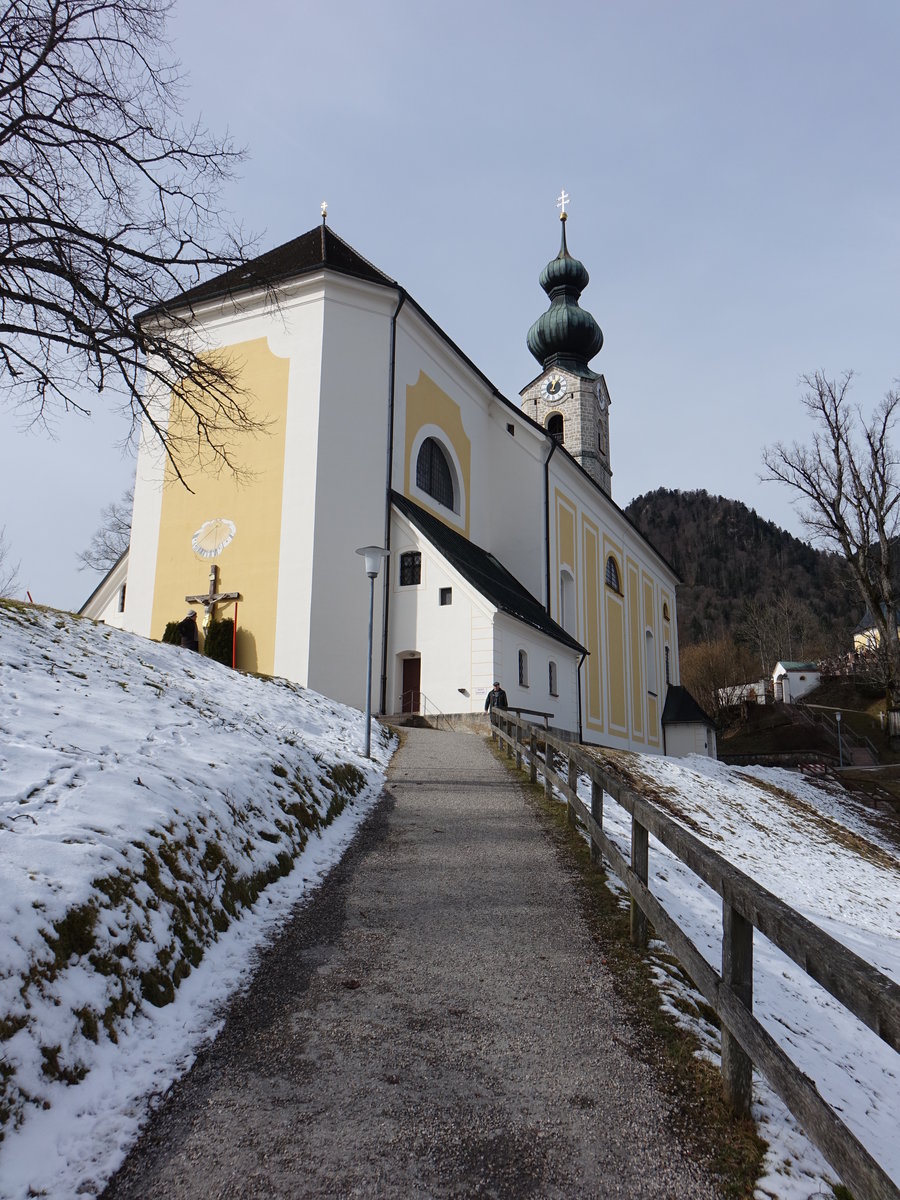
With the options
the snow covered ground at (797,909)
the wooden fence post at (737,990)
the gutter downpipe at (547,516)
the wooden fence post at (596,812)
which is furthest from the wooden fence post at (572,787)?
the gutter downpipe at (547,516)

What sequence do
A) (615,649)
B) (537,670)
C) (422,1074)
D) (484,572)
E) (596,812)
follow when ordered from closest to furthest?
(422,1074)
(596,812)
(537,670)
(484,572)
(615,649)

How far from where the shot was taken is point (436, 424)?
25234 millimetres

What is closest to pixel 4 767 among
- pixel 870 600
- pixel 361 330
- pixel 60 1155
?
pixel 60 1155

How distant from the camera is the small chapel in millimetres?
20391

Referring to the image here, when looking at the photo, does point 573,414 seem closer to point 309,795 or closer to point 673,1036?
point 309,795

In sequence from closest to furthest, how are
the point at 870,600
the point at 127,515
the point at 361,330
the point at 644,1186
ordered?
the point at 644,1186, the point at 361,330, the point at 870,600, the point at 127,515

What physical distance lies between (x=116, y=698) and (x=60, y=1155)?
643 centimetres

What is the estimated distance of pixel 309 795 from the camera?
8430mm

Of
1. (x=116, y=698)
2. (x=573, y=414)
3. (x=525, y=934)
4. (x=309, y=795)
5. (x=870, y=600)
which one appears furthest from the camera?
(x=573, y=414)

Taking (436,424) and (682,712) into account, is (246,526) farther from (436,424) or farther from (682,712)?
(682,712)

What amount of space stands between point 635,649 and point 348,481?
20160 mm

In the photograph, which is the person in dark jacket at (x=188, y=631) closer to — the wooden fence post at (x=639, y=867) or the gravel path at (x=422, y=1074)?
the gravel path at (x=422, y=1074)

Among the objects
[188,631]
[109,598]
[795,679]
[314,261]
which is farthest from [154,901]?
[795,679]

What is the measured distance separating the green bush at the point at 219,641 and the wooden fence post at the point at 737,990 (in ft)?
58.3
